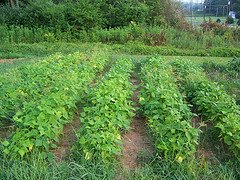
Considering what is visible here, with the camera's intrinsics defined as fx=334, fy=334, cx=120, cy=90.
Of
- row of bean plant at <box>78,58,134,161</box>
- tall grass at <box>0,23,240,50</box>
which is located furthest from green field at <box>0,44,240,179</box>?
tall grass at <box>0,23,240,50</box>

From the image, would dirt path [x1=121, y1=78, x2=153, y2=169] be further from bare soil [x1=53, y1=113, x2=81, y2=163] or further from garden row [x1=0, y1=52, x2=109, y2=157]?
garden row [x1=0, y1=52, x2=109, y2=157]

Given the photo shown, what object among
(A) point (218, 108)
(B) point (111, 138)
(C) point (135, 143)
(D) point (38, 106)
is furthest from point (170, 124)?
(D) point (38, 106)

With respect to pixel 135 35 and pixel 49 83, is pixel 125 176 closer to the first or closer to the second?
pixel 49 83

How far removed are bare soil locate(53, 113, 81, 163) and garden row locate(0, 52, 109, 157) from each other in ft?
0.42

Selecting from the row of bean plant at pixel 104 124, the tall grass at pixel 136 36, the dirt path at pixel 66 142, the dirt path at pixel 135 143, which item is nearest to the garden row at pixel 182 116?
the dirt path at pixel 135 143

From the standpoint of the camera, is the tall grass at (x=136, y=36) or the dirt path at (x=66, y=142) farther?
the tall grass at (x=136, y=36)

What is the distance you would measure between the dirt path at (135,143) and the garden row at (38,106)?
0.85 meters

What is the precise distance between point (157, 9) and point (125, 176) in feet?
56.3

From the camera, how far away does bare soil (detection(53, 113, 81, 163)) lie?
13.1ft

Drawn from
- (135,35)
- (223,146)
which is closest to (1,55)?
(135,35)

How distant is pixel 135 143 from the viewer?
14.6ft

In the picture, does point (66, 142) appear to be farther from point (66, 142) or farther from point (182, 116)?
point (182, 116)

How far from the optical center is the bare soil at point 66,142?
399cm

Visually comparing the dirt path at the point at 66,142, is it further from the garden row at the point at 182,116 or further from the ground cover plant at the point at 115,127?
the garden row at the point at 182,116
